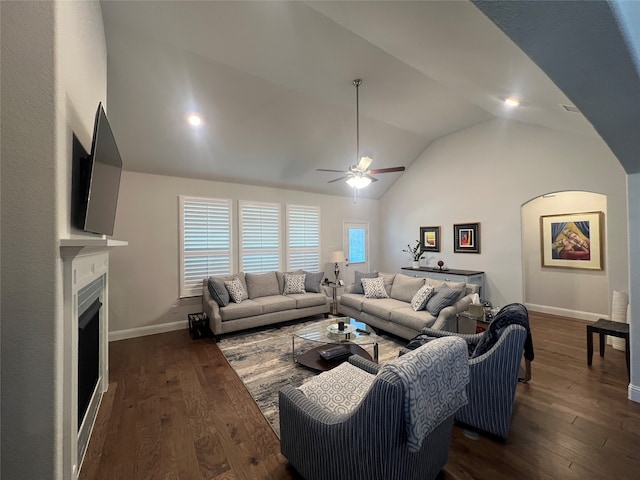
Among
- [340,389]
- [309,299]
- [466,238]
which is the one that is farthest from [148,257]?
[466,238]

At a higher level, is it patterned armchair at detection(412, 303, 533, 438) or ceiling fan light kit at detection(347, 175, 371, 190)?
ceiling fan light kit at detection(347, 175, 371, 190)

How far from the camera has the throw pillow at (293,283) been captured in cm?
520

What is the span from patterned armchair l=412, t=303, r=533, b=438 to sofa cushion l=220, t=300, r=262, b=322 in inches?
123

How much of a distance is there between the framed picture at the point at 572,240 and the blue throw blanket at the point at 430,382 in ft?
17.5

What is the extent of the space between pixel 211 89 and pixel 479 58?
3.02 metres

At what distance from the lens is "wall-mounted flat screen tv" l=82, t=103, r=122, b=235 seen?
155 centimetres

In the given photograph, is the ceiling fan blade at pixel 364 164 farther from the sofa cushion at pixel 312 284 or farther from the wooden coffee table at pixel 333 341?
the sofa cushion at pixel 312 284

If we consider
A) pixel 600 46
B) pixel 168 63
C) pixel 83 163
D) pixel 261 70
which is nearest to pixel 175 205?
pixel 168 63

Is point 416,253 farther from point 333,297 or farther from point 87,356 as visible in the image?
point 87,356

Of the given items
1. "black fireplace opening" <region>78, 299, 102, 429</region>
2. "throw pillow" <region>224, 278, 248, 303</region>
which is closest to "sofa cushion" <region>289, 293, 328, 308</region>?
"throw pillow" <region>224, 278, 248, 303</region>

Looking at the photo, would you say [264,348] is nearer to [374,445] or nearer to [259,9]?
[374,445]

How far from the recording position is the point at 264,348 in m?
3.77

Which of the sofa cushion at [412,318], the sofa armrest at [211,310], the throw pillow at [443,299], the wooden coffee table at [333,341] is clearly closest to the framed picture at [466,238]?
the throw pillow at [443,299]

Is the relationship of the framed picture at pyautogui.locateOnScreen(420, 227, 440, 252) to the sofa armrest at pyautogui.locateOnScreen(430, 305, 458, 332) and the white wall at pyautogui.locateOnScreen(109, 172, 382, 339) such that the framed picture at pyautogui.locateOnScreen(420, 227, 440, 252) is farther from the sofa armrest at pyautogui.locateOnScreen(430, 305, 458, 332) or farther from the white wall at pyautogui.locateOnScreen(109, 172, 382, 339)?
the white wall at pyautogui.locateOnScreen(109, 172, 382, 339)
